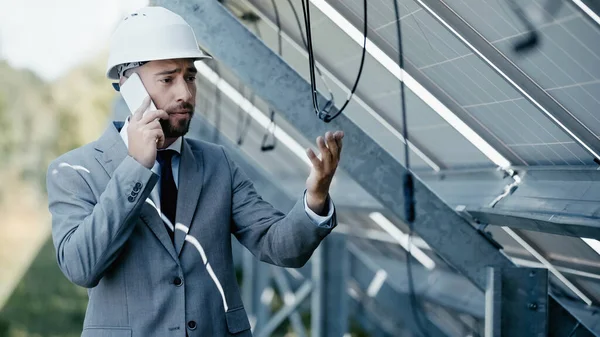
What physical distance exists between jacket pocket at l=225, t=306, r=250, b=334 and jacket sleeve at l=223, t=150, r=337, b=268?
6.9 inches

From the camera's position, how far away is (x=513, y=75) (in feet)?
10.8

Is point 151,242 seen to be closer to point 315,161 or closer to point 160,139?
point 160,139

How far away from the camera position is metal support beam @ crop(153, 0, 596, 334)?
11.7ft

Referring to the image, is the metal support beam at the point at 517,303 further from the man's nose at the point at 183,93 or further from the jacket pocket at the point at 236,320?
the man's nose at the point at 183,93

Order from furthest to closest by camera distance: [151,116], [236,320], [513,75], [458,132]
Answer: [458,132] → [513,75] → [236,320] → [151,116]

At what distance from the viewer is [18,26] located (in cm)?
4412

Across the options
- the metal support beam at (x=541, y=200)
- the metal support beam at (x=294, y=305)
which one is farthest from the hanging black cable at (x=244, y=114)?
the metal support beam at (x=541, y=200)

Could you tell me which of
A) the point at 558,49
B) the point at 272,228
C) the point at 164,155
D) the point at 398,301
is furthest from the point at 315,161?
the point at 398,301

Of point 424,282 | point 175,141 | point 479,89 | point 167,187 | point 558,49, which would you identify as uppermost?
point 558,49

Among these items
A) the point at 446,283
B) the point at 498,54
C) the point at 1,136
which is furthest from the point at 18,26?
the point at 498,54

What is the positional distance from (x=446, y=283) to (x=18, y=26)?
134ft

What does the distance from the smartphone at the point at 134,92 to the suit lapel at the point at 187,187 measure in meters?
0.25

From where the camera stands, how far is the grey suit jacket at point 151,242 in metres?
2.50

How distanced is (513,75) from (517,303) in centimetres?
90
